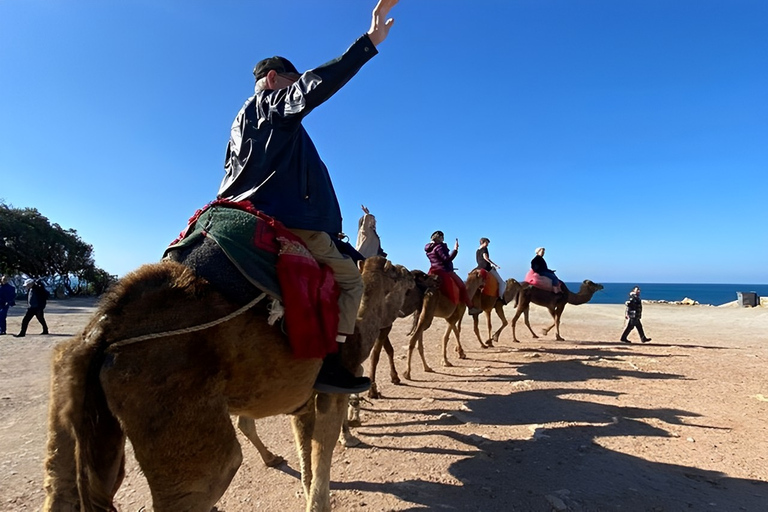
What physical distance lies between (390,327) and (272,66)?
16.9 ft

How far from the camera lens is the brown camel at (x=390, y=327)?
770 cm

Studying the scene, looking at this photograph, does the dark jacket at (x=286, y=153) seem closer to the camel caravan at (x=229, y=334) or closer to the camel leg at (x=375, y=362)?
the camel caravan at (x=229, y=334)

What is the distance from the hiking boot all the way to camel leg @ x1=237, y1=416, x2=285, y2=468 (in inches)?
81.6

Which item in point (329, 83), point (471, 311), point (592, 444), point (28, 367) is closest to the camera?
point (329, 83)

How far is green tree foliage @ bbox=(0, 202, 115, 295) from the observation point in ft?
103

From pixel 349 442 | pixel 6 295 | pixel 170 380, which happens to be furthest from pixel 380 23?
pixel 6 295

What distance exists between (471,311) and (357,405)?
7436 mm

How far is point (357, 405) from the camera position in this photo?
5.76 m

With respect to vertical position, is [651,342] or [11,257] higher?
[11,257]

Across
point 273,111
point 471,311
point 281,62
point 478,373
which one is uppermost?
point 281,62

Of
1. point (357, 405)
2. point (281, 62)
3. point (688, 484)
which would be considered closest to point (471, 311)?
point (357, 405)

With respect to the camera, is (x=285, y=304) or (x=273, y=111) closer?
(x=285, y=304)

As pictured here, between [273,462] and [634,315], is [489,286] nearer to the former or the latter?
[634,315]

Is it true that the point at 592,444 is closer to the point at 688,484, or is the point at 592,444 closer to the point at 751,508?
the point at 688,484
